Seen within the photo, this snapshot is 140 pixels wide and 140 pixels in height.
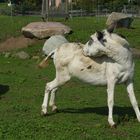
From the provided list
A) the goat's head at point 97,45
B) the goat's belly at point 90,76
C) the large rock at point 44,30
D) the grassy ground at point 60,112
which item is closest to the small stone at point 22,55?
the large rock at point 44,30

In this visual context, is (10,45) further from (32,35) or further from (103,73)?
(103,73)

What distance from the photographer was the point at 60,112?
12.2 metres

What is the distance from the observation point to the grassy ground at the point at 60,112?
9766 mm

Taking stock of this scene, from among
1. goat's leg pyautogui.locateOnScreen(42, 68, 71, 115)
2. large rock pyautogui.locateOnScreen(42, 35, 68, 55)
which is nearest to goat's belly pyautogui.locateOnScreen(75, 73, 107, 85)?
goat's leg pyautogui.locateOnScreen(42, 68, 71, 115)

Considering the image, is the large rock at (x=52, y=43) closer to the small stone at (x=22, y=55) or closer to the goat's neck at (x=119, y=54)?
the small stone at (x=22, y=55)

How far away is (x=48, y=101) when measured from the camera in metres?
12.4

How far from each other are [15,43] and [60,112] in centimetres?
1659

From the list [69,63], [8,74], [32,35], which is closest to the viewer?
[69,63]

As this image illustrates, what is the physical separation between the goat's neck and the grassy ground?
4.03 ft

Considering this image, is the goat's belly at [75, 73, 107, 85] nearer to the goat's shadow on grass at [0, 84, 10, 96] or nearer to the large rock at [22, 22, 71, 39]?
the goat's shadow on grass at [0, 84, 10, 96]

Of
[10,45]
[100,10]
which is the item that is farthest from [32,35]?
[100,10]

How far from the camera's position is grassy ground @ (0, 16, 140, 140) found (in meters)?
9.77

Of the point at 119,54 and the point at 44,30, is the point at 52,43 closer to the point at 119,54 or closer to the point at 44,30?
the point at 44,30

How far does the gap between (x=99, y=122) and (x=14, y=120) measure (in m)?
1.67
